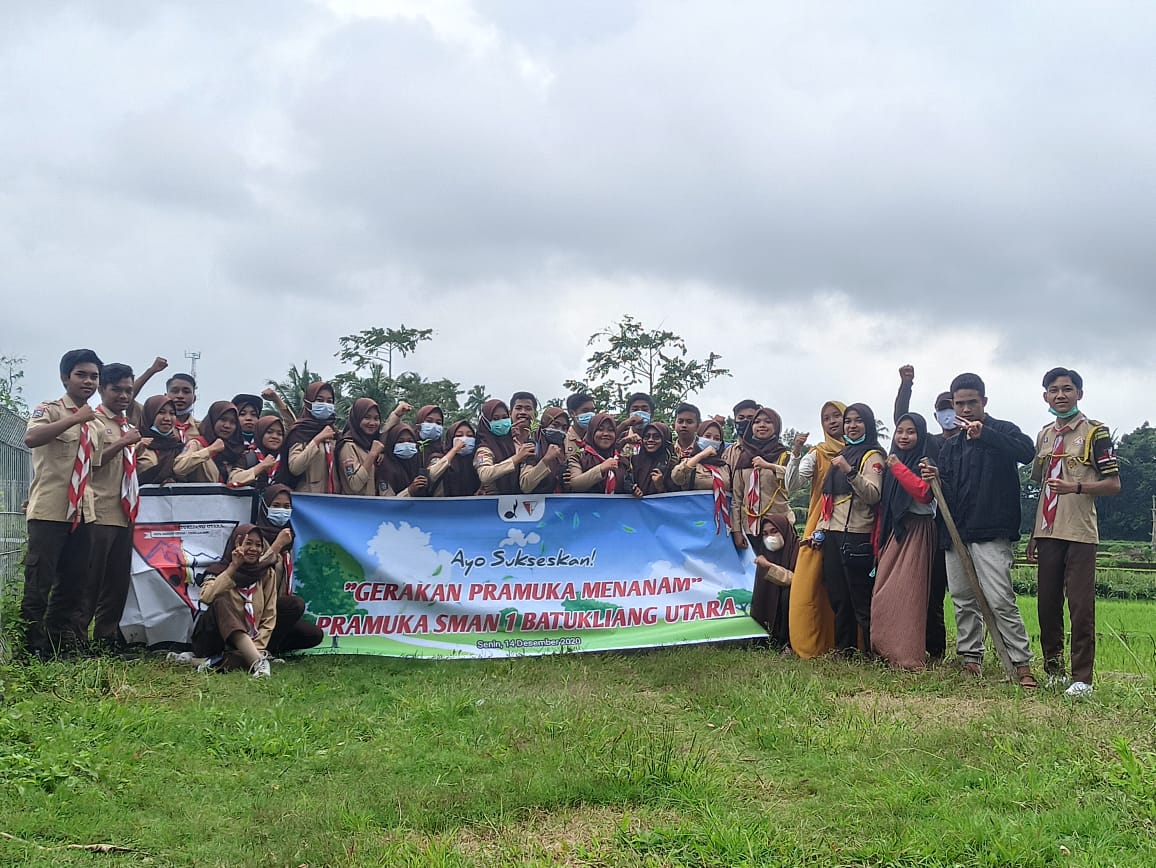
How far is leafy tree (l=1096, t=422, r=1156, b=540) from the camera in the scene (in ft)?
177

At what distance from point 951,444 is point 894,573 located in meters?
0.98

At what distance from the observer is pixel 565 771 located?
4.45m

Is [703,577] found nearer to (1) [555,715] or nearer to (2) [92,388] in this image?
(1) [555,715]

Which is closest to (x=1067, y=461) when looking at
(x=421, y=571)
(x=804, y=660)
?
(x=804, y=660)

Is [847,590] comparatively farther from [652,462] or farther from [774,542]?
[652,462]

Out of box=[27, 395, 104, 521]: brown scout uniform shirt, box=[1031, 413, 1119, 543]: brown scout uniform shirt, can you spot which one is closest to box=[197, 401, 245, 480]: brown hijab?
box=[27, 395, 104, 521]: brown scout uniform shirt

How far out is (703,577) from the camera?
26.1ft

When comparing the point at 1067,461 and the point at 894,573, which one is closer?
the point at 1067,461

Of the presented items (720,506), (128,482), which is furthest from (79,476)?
(720,506)

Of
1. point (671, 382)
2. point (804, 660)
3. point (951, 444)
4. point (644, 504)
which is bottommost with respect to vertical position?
point (804, 660)

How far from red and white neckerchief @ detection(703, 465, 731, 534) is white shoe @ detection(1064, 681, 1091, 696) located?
2.68m

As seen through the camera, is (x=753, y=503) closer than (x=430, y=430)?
No

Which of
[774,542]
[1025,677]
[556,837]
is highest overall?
[774,542]

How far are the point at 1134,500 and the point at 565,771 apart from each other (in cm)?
6018
